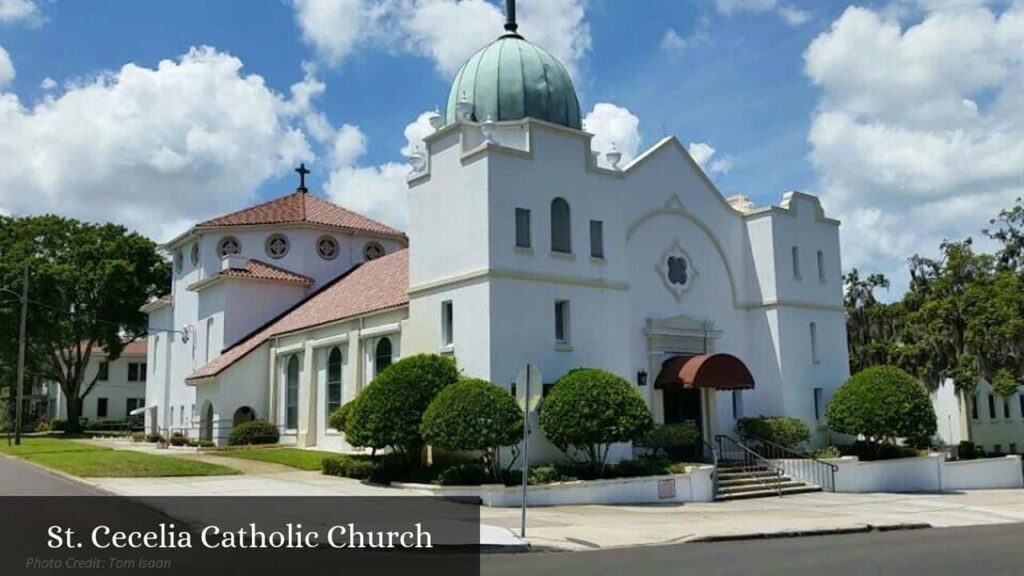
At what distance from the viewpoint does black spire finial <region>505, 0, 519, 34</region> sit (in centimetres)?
3008

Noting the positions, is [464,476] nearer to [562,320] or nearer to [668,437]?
[562,320]

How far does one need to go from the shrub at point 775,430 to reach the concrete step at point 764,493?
80.1 inches

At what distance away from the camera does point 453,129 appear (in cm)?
2542

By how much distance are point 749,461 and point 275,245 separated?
25533 millimetres

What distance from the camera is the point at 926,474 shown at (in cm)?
2834

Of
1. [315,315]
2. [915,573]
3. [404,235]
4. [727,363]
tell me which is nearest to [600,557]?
[915,573]

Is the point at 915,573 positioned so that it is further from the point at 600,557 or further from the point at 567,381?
the point at 567,381

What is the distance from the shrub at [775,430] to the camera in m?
28.0

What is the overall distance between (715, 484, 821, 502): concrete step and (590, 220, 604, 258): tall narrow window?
7578 mm

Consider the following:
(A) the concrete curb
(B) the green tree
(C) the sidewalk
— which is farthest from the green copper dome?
(B) the green tree

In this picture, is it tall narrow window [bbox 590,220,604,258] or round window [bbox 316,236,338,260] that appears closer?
tall narrow window [bbox 590,220,604,258]

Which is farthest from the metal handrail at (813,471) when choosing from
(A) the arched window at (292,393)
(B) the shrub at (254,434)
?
(B) the shrub at (254,434)

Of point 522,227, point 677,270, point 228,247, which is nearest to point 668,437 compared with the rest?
point 677,270

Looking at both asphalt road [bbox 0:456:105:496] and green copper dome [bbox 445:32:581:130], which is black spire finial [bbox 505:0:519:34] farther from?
asphalt road [bbox 0:456:105:496]
